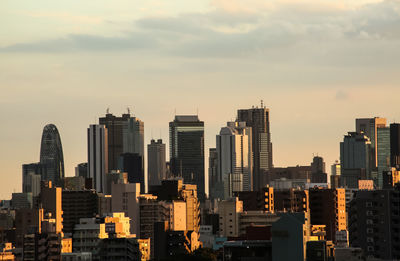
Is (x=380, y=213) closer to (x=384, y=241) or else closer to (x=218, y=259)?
(x=384, y=241)

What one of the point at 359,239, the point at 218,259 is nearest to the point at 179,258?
the point at 218,259

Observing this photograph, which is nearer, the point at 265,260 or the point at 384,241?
the point at 265,260

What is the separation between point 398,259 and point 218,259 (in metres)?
27.6

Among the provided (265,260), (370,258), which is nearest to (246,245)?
(265,260)

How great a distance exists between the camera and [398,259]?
618ft

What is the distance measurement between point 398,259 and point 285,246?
32.3 meters

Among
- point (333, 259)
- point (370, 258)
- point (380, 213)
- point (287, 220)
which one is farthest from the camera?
point (380, 213)

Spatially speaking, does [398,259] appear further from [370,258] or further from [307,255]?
[307,255]

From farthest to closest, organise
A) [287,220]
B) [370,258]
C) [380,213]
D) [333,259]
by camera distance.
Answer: [380,213] < [370,258] < [333,259] < [287,220]

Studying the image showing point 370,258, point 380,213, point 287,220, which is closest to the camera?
point 287,220

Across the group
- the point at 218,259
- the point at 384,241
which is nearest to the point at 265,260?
the point at 218,259

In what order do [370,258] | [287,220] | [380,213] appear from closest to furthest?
[287,220], [370,258], [380,213]

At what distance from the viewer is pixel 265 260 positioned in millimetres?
169000

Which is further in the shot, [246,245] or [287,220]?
[246,245]
